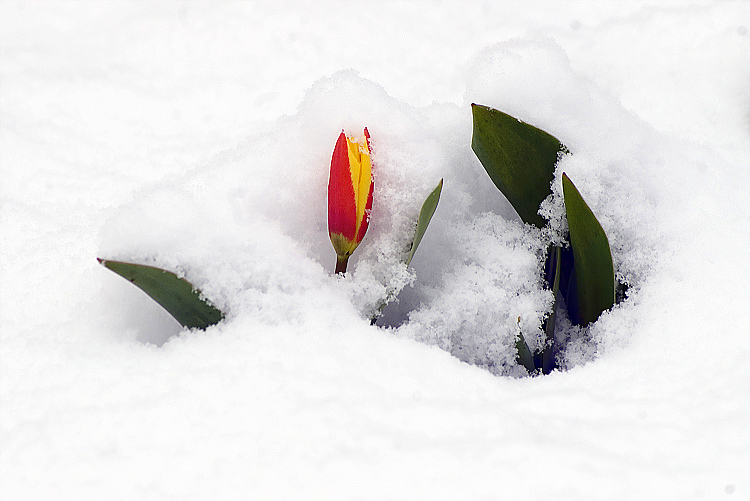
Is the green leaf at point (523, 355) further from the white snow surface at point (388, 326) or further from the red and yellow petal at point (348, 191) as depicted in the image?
the red and yellow petal at point (348, 191)

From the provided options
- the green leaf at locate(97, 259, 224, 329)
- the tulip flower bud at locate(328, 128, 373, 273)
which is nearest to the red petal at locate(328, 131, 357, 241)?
the tulip flower bud at locate(328, 128, 373, 273)

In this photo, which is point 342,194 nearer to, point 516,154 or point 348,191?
point 348,191

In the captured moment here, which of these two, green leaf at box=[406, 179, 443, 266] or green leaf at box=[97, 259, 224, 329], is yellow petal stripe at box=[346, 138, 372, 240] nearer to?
green leaf at box=[406, 179, 443, 266]

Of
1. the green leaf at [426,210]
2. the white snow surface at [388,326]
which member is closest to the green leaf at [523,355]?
the white snow surface at [388,326]

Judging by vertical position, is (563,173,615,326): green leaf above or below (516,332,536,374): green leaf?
above

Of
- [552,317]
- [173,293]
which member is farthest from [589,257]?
[173,293]
